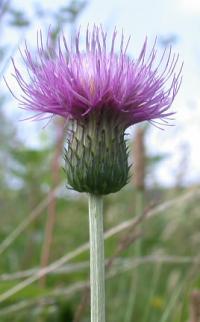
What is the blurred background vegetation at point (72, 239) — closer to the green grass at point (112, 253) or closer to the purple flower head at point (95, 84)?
the green grass at point (112, 253)

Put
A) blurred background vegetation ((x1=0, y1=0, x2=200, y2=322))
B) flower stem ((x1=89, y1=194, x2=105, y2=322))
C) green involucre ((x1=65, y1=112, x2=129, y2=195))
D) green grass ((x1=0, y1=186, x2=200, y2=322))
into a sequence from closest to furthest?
flower stem ((x1=89, y1=194, x2=105, y2=322)), green involucre ((x1=65, y1=112, x2=129, y2=195)), blurred background vegetation ((x1=0, y1=0, x2=200, y2=322)), green grass ((x1=0, y1=186, x2=200, y2=322))

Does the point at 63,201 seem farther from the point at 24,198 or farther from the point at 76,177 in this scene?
the point at 76,177

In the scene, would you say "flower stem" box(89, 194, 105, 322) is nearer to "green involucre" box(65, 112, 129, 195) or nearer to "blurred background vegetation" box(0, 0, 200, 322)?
"green involucre" box(65, 112, 129, 195)

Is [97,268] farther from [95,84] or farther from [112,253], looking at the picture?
[112,253]

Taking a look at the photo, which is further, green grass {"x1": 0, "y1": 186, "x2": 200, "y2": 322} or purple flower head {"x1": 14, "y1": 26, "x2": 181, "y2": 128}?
green grass {"x1": 0, "y1": 186, "x2": 200, "y2": 322}

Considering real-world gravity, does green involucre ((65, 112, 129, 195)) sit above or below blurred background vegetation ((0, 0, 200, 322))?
below

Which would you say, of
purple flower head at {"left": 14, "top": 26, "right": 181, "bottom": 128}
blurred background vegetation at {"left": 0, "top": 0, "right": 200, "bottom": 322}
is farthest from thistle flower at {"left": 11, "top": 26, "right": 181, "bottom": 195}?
blurred background vegetation at {"left": 0, "top": 0, "right": 200, "bottom": 322}

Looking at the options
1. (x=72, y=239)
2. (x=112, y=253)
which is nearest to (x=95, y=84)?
(x=112, y=253)
